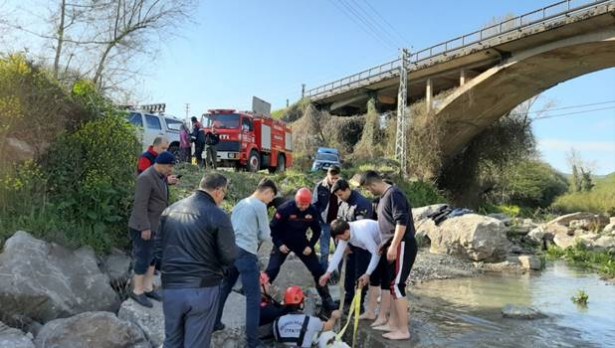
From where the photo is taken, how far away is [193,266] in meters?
3.87

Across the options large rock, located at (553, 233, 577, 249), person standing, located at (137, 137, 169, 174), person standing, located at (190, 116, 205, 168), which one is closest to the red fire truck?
person standing, located at (190, 116, 205, 168)

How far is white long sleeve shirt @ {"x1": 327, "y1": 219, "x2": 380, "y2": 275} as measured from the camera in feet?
20.0

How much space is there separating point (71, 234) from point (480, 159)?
109 ft

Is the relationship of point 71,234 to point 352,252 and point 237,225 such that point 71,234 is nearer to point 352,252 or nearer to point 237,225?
point 237,225

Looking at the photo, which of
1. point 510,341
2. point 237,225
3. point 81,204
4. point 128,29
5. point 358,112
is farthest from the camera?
point 358,112

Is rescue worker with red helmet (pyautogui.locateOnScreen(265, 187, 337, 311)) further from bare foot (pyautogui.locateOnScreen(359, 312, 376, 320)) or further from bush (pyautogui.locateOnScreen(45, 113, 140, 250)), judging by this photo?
bush (pyautogui.locateOnScreen(45, 113, 140, 250))

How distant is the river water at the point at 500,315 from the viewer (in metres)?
6.70

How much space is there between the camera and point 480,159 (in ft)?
120

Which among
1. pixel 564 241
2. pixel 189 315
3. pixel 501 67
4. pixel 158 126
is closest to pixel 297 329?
pixel 189 315

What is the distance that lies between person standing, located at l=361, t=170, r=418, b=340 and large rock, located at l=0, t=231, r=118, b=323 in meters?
3.26

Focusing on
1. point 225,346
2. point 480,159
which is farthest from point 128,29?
point 480,159

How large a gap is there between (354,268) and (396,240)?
1.34 m

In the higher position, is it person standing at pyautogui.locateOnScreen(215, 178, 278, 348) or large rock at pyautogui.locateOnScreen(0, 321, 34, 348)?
person standing at pyautogui.locateOnScreen(215, 178, 278, 348)

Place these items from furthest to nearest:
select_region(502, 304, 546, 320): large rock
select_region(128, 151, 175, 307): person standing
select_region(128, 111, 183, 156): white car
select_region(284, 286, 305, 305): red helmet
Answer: select_region(128, 111, 183, 156): white car < select_region(502, 304, 546, 320): large rock < select_region(128, 151, 175, 307): person standing < select_region(284, 286, 305, 305): red helmet
